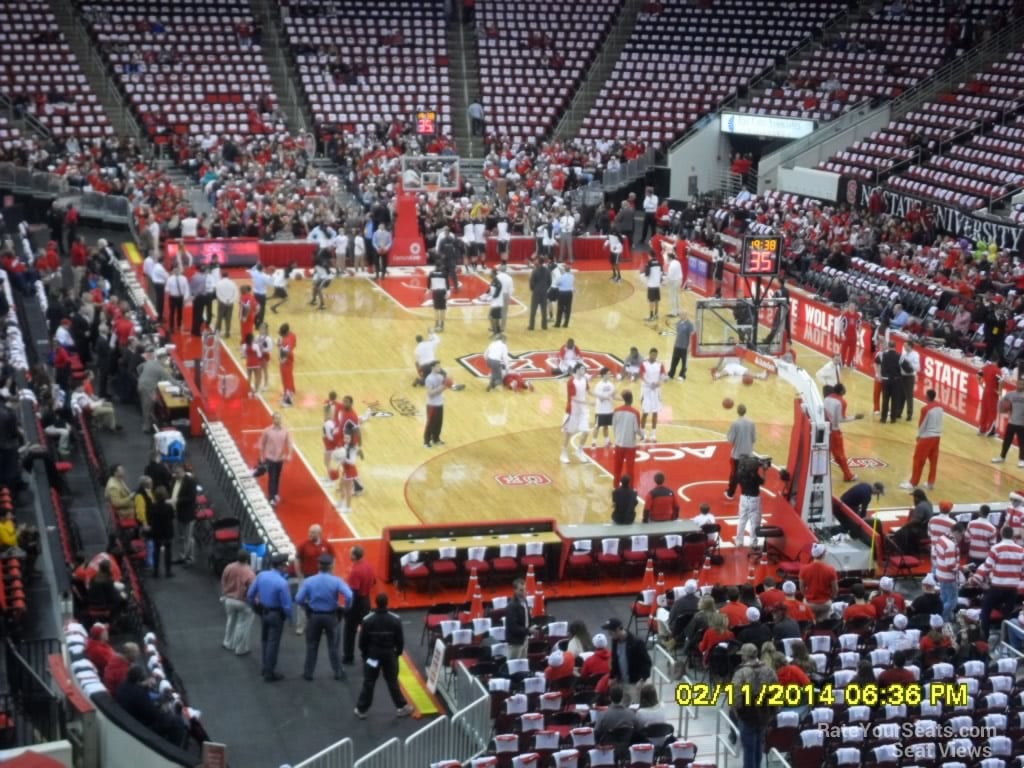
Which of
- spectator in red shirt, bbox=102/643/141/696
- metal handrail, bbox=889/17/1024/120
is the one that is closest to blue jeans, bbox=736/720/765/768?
spectator in red shirt, bbox=102/643/141/696

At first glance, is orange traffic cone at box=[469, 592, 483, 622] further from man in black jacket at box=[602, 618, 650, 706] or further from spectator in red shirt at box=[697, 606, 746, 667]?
spectator in red shirt at box=[697, 606, 746, 667]

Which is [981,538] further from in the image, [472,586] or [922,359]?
[922,359]

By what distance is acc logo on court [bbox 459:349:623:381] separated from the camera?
100 feet

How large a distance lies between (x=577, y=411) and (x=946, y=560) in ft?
26.0

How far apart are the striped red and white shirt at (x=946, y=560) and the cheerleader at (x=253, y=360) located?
13081 mm

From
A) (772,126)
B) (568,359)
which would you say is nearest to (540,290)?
(568,359)

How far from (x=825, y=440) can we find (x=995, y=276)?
15.1 m

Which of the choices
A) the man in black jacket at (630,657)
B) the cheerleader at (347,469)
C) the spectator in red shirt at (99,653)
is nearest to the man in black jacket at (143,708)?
the spectator in red shirt at (99,653)

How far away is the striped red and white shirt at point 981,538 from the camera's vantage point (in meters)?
19.9

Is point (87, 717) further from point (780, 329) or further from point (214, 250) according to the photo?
point (214, 250)

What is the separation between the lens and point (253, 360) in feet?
92.4

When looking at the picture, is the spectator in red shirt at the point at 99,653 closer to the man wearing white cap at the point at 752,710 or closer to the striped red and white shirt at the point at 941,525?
the man wearing white cap at the point at 752,710

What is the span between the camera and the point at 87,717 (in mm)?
14469

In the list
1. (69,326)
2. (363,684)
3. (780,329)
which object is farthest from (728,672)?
(69,326)
